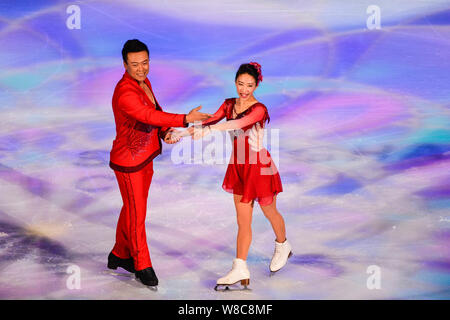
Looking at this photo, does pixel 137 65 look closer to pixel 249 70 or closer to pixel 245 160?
pixel 249 70

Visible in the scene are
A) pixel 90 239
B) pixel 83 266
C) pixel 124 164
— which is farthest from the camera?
pixel 90 239

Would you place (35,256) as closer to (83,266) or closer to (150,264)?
(83,266)

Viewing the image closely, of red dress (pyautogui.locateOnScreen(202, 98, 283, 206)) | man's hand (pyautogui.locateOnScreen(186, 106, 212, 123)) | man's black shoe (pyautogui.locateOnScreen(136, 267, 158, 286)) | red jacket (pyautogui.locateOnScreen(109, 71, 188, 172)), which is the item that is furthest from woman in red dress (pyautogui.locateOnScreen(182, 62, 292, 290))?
man's black shoe (pyautogui.locateOnScreen(136, 267, 158, 286))

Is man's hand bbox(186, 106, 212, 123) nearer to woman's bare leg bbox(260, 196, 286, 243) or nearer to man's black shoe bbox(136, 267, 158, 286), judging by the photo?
woman's bare leg bbox(260, 196, 286, 243)

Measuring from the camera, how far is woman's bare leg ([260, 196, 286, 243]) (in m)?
6.49

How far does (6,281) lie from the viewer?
21.5 feet

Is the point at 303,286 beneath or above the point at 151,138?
beneath

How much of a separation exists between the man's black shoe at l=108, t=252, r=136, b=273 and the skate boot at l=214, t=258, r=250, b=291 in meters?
0.72

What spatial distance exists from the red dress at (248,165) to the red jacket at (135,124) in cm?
41

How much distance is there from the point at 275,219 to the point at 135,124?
137 centimetres

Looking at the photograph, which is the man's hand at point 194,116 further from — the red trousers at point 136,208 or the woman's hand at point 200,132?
the red trousers at point 136,208

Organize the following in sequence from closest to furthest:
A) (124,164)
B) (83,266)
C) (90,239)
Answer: (124,164) < (83,266) < (90,239)

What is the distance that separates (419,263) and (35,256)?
3.26m

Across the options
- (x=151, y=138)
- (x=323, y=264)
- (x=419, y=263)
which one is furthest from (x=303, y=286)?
(x=151, y=138)
